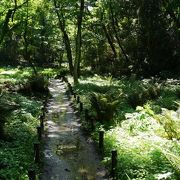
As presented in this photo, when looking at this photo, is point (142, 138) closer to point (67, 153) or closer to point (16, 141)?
point (67, 153)

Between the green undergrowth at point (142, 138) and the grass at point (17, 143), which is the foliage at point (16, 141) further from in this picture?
the green undergrowth at point (142, 138)

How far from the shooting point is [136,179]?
9.39 meters

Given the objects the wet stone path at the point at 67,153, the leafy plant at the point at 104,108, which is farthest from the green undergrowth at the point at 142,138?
the wet stone path at the point at 67,153

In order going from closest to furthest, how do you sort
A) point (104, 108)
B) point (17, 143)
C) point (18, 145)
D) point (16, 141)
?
point (18, 145) → point (17, 143) → point (16, 141) → point (104, 108)

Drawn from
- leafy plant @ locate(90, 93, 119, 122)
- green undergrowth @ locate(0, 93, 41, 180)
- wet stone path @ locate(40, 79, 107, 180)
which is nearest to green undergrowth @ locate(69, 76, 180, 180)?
leafy plant @ locate(90, 93, 119, 122)

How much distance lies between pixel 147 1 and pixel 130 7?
4.54m

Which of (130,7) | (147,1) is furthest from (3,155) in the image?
(130,7)

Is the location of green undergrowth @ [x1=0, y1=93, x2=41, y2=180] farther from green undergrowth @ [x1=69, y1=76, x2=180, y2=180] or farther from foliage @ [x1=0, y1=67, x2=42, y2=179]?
green undergrowth @ [x1=69, y1=76, x2=180, y2=180]

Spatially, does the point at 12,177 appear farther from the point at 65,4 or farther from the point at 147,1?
the point at 147,1

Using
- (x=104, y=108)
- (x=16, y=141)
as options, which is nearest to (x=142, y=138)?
(x=104, y=108)

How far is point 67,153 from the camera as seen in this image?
12.7m

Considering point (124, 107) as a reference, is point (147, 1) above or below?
above

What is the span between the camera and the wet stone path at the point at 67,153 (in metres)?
10.6

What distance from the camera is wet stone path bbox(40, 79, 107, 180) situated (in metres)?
10.6
